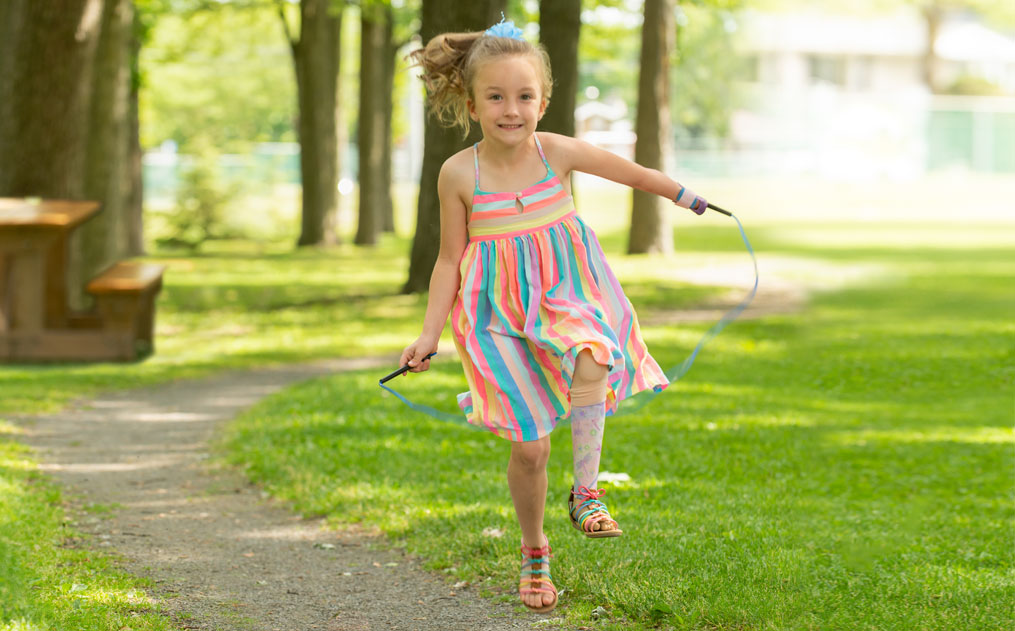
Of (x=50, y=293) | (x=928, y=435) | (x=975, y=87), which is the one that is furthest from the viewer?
(x=975, y=87)

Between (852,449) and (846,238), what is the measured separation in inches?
770

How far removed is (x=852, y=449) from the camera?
7758mm

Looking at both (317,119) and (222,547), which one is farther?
(317,119)

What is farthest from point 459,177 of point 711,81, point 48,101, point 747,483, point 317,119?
point 711,81

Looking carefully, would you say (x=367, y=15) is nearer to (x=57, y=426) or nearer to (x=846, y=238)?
(x=846, y=238)

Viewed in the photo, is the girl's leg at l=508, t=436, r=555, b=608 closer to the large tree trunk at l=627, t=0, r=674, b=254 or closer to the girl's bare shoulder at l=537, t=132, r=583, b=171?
the girl's bare shoulder at l=537, t=132, r=583, b=171

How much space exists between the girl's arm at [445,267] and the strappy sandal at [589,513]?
0.71m

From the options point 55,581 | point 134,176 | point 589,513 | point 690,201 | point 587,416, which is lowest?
point 55,581

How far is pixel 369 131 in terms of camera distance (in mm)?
25766

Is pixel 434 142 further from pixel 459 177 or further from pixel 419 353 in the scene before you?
pixel 419 353

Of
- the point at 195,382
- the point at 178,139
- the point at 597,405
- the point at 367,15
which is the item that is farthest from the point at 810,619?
the point at 178,139

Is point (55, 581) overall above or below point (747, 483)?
above

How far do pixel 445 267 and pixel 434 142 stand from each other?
33.1 ft

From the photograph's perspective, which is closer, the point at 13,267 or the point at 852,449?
the point at 852,449
